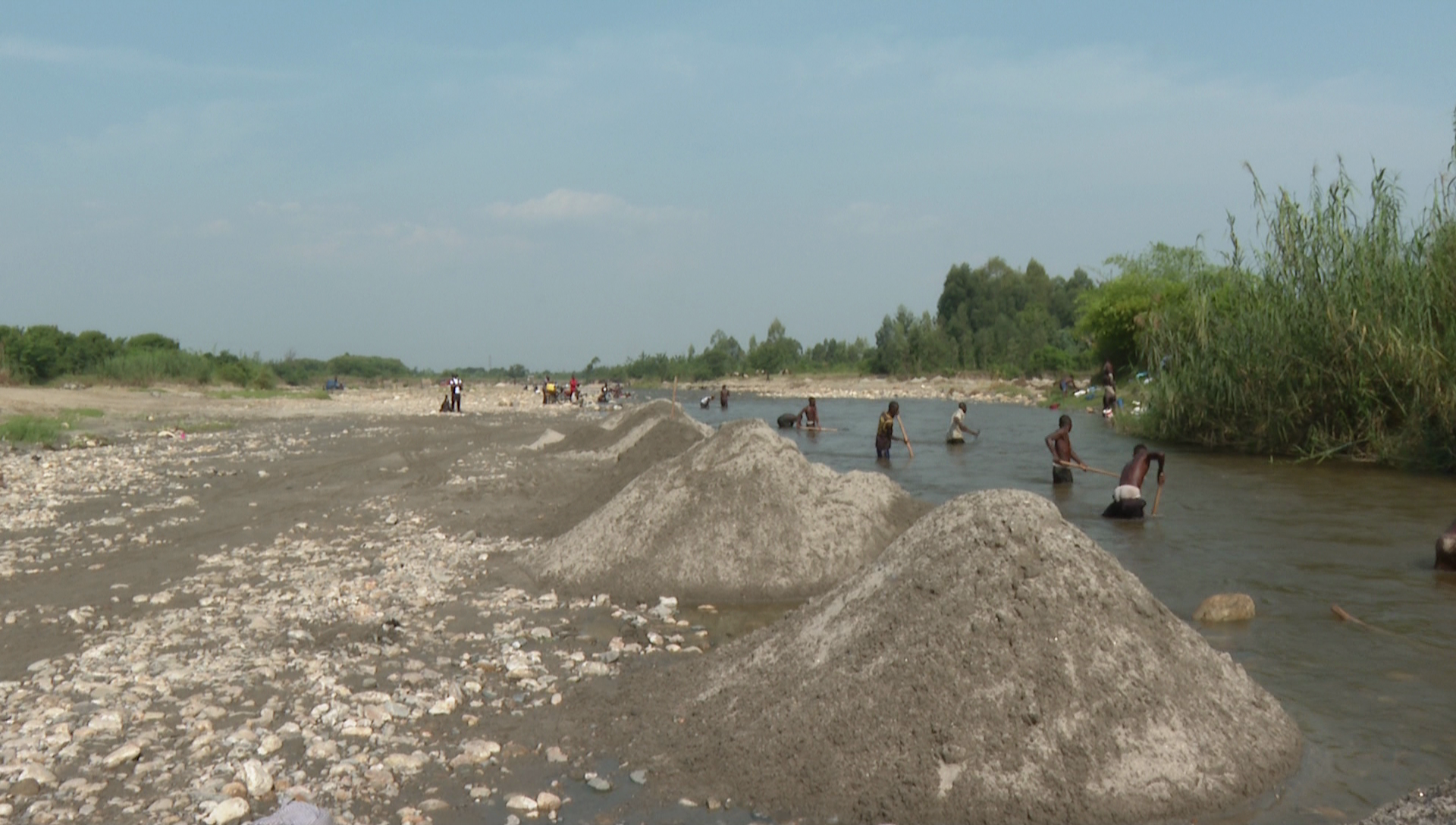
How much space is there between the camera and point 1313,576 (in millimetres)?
10664

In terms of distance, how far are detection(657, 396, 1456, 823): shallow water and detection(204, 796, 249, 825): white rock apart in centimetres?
428

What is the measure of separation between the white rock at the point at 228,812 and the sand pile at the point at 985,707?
1687mm

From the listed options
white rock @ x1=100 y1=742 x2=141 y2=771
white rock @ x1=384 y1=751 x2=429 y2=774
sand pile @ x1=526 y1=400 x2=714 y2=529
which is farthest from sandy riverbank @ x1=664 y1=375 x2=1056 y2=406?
white rock @ x1=100 y1=742 x2=141 y2=771

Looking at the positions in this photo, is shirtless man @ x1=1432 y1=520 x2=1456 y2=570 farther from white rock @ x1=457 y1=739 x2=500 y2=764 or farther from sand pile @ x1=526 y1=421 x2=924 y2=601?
white rock @ x1=457 y1=739 x2=500 y2=764

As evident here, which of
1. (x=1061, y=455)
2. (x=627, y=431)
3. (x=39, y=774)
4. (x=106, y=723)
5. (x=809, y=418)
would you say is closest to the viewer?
(x=39, y=774)

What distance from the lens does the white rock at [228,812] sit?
4.43 metres

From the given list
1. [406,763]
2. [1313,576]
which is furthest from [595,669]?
[1313,576]

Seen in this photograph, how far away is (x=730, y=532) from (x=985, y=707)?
179 inches

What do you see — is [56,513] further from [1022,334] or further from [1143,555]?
[1022,334]

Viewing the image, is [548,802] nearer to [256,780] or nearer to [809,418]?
[256,780]

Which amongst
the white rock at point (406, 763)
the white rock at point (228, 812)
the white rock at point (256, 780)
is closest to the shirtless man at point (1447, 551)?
the white rock at point (406, 763)

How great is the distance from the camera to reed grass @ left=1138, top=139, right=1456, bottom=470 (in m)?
18.5

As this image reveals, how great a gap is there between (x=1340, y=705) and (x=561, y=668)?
4.65 meters

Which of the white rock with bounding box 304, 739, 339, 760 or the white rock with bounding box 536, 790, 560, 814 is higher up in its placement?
the white rock with bounding box 304, 739, 339, 760
